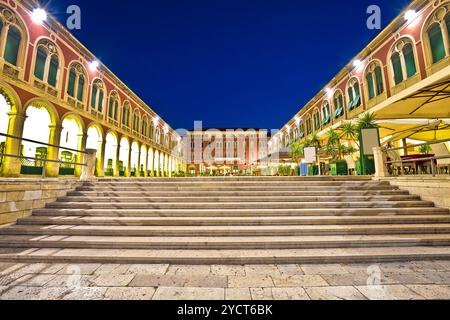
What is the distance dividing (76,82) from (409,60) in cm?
2225

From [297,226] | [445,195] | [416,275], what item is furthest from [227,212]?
[445,195]

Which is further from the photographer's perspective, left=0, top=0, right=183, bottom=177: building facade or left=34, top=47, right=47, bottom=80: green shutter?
left=34, top=47, right=47, bottom=80: green shutter

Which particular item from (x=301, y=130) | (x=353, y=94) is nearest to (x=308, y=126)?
(x=301, y=130)

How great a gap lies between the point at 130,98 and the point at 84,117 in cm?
817

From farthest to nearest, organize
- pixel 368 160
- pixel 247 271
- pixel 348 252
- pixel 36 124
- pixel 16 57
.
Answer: pixel 36 124
pixel 16 57
pixel 368 160
pixel 348 252
pixel 247 271

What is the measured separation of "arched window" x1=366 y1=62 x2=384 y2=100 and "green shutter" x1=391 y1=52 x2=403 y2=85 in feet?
3.15

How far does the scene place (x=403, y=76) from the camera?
12.7 metres

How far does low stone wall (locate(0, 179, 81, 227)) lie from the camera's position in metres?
4.88

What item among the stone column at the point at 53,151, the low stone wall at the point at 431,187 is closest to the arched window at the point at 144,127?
the stone column at the point at 53,151

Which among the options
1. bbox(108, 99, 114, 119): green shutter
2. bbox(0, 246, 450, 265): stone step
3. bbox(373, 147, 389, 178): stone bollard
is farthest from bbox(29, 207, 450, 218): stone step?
bbox(108, 99, 114, 119): green shutter

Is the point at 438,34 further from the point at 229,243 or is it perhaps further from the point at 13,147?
the point at 13,147

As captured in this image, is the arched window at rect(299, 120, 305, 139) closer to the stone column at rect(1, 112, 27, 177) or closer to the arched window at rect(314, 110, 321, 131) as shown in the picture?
the arched window at rect(314, 110, 321, 131)

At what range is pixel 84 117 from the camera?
15.5 m

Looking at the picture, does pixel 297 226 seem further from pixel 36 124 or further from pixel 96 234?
pixel 36 124
